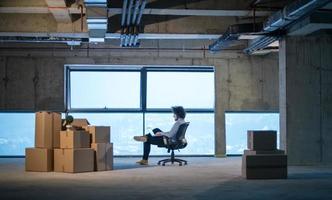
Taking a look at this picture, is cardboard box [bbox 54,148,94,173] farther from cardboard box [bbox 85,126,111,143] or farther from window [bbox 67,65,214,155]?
window [bbox 67,65,214,155]

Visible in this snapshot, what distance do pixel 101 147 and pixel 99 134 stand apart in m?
0.24

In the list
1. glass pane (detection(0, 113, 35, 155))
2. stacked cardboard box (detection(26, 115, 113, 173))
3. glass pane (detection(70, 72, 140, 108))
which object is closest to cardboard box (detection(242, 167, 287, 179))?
stacked cardboard box (detection(26, 115, 113, 173))

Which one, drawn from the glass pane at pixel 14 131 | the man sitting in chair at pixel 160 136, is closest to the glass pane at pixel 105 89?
the glass pane at pixel 14 131

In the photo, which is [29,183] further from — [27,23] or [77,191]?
[27,23]

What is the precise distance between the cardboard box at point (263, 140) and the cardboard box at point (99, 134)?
8.96ft

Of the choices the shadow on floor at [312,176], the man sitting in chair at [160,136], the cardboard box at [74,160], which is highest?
the man sitting in chair at [160,136]

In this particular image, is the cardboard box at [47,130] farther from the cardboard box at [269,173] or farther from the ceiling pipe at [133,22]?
the cardboard box at [269,173]

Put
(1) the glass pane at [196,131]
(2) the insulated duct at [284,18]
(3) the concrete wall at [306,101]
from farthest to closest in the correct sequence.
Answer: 1. (1) the glass pane at [196,131]
2. (3) the concrete wall at [306,101]
3. (2) the insulated duct at [284,18]

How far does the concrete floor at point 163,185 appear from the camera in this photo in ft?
18.8

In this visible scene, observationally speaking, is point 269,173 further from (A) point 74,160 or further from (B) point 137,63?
(B) point 137,63

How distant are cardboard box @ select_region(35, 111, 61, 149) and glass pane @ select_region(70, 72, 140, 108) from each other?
4.13 m

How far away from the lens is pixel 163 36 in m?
10.6

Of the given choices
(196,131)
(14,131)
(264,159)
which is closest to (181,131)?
(264,159)

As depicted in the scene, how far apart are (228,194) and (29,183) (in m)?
2.76
